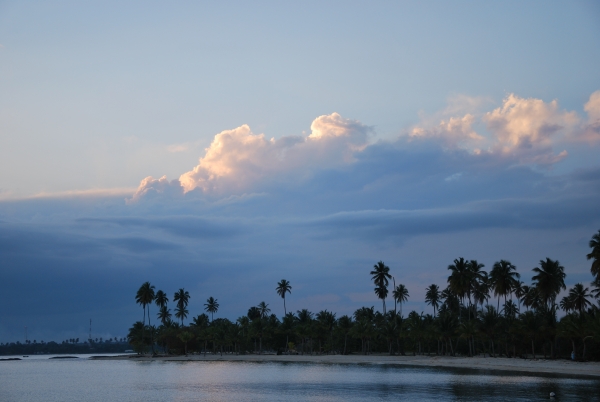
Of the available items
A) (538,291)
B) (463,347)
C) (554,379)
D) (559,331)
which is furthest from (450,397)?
(463,347)

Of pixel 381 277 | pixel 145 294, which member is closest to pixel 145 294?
pixel 145 294

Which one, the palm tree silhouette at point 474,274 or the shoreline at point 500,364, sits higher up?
the palm tree silhouette at point 474,274

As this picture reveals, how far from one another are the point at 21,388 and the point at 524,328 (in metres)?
71.3

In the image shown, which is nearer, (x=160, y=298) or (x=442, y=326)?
(x=442, y=326)

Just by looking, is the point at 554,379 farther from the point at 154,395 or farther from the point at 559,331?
the point at 154,395

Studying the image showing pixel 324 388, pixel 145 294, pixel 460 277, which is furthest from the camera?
pixel 145 294

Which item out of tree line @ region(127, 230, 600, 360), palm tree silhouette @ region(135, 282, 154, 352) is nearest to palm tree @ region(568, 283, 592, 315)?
tree line @ region(127, 230, 600, 360)

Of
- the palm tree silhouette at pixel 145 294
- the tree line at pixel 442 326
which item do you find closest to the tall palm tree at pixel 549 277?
the tree line at pixel 442 326

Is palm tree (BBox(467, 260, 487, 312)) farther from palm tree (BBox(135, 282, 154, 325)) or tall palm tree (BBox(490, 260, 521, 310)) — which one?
palm tree (BBox(135, 282, 154, 325))

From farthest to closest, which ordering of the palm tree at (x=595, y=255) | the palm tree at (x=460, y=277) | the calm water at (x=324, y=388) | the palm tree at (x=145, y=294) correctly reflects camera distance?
the palm tree at (x=145, y=294) → the palm tree at (x=460, y=277) → the palm tree at (x=595, y=255) → the calm water at (x=324, y=388)

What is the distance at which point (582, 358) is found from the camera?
278 ft

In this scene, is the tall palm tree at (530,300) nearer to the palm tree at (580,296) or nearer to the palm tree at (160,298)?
the palm tree at (580,296)

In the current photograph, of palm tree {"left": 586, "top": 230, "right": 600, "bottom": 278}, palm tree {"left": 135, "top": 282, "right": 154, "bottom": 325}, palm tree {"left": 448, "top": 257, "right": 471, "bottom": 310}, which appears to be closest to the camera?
palm tree {"left": 586, "top": 230, "right": 600, "bottom": 278}

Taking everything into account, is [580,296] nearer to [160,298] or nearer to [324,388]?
[324,388]
